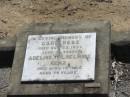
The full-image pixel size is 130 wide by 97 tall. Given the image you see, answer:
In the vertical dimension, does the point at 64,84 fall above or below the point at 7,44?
below

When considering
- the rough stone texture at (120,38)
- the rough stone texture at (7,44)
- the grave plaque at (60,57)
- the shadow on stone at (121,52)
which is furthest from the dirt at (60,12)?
the grave plaque at (60,57)

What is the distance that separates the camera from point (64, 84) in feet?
16.3

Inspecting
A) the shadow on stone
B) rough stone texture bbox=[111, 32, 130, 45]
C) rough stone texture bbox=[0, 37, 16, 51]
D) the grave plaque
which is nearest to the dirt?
rough stone texture bbox=[0, 37, 16, 51]

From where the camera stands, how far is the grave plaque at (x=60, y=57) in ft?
16.3

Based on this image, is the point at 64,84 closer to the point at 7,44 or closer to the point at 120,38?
the point at 120,38

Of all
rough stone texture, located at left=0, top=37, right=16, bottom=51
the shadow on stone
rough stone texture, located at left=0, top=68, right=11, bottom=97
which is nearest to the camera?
rough stone texture, located at left=0, top=68, right=11, bottom=97

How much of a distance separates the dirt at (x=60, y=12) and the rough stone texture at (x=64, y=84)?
1.58 m

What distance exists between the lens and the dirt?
7305mm

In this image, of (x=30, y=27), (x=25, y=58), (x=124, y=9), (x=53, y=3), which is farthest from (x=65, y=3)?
(x=25, y=58)

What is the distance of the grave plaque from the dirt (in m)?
1.87

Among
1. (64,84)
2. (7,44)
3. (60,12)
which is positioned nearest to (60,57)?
(64,84)

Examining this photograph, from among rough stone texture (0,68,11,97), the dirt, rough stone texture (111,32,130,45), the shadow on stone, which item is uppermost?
the dirt

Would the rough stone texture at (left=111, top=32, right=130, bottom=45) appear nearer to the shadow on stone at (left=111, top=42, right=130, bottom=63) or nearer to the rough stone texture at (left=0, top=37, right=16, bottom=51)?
the shadow on stone at (left=111, top=42, right=130, bottom=63)

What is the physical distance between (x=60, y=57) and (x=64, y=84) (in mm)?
347
